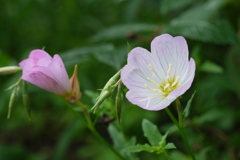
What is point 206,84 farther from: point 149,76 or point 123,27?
point 149,76

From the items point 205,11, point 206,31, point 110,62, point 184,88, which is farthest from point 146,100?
point 205,11

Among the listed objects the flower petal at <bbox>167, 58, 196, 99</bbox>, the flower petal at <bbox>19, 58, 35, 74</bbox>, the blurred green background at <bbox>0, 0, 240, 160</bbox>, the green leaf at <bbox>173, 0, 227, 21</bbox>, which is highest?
the flower petal at <bbox>19, 58, 35, 74</bbox>

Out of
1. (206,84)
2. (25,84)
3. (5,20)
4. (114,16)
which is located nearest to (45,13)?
(5,20)

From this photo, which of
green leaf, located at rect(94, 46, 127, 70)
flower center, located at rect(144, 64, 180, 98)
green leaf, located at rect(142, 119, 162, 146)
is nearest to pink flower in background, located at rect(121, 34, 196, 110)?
flower center, located at rect(144, 64, 180, 98)

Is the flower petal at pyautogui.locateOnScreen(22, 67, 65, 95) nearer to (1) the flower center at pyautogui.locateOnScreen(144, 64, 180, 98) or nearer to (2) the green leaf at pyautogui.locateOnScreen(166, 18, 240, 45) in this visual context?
(1) the flower center at pyautogui.locateOnScreen(144, 64, 180, 98)

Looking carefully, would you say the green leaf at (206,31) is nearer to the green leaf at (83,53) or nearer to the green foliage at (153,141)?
the green leaf at (83,53)
